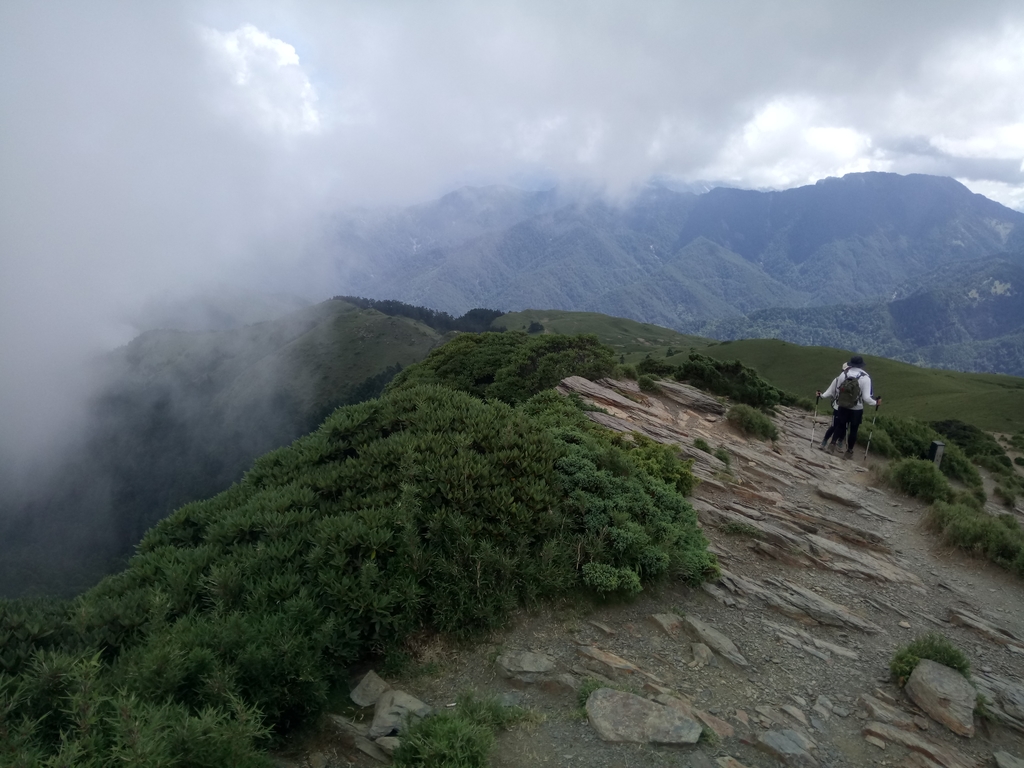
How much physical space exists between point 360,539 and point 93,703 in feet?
8.86

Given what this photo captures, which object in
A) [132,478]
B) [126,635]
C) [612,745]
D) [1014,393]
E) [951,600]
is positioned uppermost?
[1014,393]

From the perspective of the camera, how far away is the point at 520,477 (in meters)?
7.90

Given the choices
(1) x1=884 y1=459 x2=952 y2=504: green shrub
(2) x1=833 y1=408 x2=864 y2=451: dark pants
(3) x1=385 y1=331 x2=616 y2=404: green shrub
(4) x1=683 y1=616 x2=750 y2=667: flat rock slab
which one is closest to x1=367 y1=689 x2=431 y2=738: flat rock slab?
(4) x1=683 y1=616 x2=750 y2=667: flat rock slab

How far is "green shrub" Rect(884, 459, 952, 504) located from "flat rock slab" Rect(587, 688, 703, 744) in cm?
1244

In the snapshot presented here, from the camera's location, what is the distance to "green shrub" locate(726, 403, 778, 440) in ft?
57.7

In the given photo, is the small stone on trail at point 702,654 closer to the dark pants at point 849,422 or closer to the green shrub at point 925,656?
the green shrub at point 925,656

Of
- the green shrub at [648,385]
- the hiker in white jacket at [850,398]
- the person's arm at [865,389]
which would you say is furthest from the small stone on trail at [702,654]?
the green shrub at [648,385]

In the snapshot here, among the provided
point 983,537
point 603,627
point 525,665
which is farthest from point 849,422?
point 525,665

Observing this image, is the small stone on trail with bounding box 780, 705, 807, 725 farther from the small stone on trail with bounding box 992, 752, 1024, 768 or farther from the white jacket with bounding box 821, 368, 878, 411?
the white jacket with bounding box 821, 368, 878, 411

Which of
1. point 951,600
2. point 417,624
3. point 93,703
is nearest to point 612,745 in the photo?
point 417,624

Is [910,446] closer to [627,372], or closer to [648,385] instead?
[648,385]

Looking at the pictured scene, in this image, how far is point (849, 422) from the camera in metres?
16.9

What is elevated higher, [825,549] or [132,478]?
[825,549]

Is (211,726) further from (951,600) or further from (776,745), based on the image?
(951,600)
